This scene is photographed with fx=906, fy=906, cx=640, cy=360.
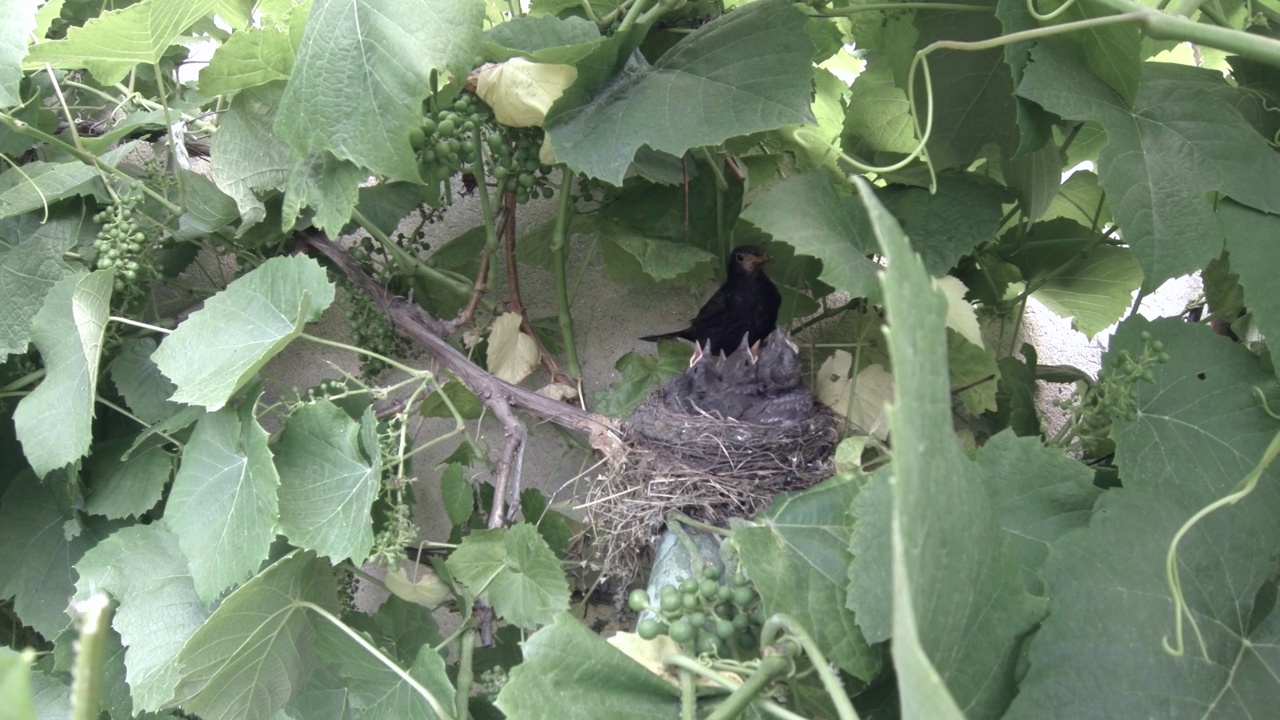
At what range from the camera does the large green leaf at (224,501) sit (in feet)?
3.19

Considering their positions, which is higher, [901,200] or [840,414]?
[901,200]

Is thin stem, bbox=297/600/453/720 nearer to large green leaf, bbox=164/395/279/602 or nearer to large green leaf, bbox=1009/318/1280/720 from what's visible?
large green leaf, bbox=164/395/279/602

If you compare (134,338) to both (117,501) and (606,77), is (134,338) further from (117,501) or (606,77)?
(606,77)

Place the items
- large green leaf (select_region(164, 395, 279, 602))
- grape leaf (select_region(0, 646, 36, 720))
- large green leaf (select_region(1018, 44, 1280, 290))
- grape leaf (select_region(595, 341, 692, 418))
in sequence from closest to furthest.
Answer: grape leaf (select_region(0, 646, 36, 720)) → large green leaf (select_region(1018, 44, 1280, 290)) → large green leaf (select_region(164, 395, 279, 602)) → grape leaf (select_region(595, 341, 692, 418))

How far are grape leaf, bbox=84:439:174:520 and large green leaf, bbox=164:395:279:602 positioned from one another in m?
0.15

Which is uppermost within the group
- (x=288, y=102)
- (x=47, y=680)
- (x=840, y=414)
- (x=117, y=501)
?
(x=288, y=102)

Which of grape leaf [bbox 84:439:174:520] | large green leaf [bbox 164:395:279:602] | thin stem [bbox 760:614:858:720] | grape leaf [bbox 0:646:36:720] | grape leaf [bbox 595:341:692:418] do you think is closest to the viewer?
grape leaf [bbox 0:646:36:720]

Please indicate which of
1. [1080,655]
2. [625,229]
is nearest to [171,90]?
[625,229]

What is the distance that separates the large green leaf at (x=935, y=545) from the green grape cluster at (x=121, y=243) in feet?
3.26

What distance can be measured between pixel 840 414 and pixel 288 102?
2.47 ft

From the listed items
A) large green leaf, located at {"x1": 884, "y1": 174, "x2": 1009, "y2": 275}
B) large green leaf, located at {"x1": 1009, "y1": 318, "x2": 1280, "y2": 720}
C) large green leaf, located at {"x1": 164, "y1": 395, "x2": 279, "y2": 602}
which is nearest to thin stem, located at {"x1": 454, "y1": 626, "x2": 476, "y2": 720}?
large green leaf, located at {"x1": 164, "y1": 395, "x2": 279, "y2": 602}

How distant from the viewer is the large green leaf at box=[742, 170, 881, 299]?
916mm

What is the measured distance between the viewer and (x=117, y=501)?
3.93 ft

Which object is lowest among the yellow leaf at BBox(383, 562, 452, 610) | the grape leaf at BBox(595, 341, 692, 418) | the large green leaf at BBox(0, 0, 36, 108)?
the yellow leaf at BBox(383, 562, 452, 610)
